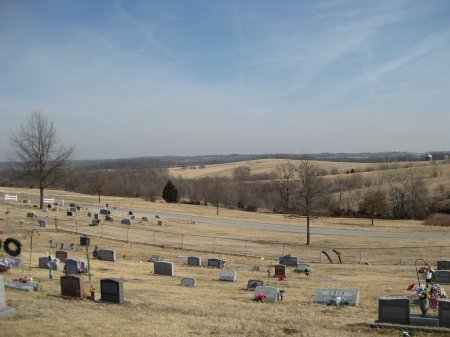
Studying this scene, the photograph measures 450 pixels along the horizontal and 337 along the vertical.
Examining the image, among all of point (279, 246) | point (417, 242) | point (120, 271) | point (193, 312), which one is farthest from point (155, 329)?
point (417, 242)

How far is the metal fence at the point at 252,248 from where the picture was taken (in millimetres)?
35438

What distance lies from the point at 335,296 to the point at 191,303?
5.53m

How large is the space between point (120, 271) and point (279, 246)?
20456 mm

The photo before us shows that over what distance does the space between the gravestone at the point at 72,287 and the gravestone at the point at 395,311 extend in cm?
989

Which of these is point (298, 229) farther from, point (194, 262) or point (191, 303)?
point (191, 303)

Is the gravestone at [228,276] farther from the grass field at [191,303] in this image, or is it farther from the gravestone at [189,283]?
the gravestone at [189,283]

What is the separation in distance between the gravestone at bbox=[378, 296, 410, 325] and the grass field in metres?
0.65

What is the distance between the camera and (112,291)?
1614 cm

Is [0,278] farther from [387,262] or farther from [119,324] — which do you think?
[387,262]

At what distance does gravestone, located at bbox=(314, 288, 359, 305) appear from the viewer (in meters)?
17.8

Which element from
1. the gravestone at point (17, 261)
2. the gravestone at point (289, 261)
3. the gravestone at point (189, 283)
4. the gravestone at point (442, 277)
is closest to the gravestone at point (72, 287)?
the gravestone at point (17, 261)

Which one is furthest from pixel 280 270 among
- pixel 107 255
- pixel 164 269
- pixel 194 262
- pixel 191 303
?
pixel 107 255

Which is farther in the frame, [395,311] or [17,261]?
[17,261]

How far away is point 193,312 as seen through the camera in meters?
15.8
